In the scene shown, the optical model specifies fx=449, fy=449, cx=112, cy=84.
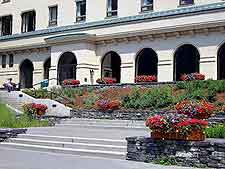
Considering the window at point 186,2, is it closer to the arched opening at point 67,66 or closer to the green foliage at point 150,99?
the green foliage at point 150,99

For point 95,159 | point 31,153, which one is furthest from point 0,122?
point 95,159

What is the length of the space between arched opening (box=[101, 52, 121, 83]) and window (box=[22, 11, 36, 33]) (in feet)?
33.6

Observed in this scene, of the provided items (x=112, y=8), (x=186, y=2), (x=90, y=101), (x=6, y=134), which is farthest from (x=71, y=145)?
(x=112, y=8)

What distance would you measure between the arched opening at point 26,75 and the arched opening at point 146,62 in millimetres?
13099

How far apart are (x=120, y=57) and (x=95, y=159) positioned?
20.3 m

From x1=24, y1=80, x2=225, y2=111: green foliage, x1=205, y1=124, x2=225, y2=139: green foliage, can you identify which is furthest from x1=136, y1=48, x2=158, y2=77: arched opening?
x1=205, y1=124, x2=225, y2=139: green foliage

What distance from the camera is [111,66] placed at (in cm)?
3556

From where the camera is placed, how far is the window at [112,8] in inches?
1377

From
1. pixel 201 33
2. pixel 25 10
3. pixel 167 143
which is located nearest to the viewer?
pixel 167 143

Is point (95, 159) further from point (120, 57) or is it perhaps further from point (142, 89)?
point (120, 57)

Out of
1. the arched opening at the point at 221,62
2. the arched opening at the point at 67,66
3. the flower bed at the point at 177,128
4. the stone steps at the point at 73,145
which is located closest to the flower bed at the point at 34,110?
the stone steps at the point at 73,145

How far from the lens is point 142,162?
43.5 feet

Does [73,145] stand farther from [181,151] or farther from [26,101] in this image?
[26,101]

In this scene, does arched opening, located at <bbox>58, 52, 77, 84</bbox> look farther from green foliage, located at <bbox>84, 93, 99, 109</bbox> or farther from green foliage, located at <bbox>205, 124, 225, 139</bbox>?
green foliage, located at <bbox>205, 124, 225, 139</bbox>
